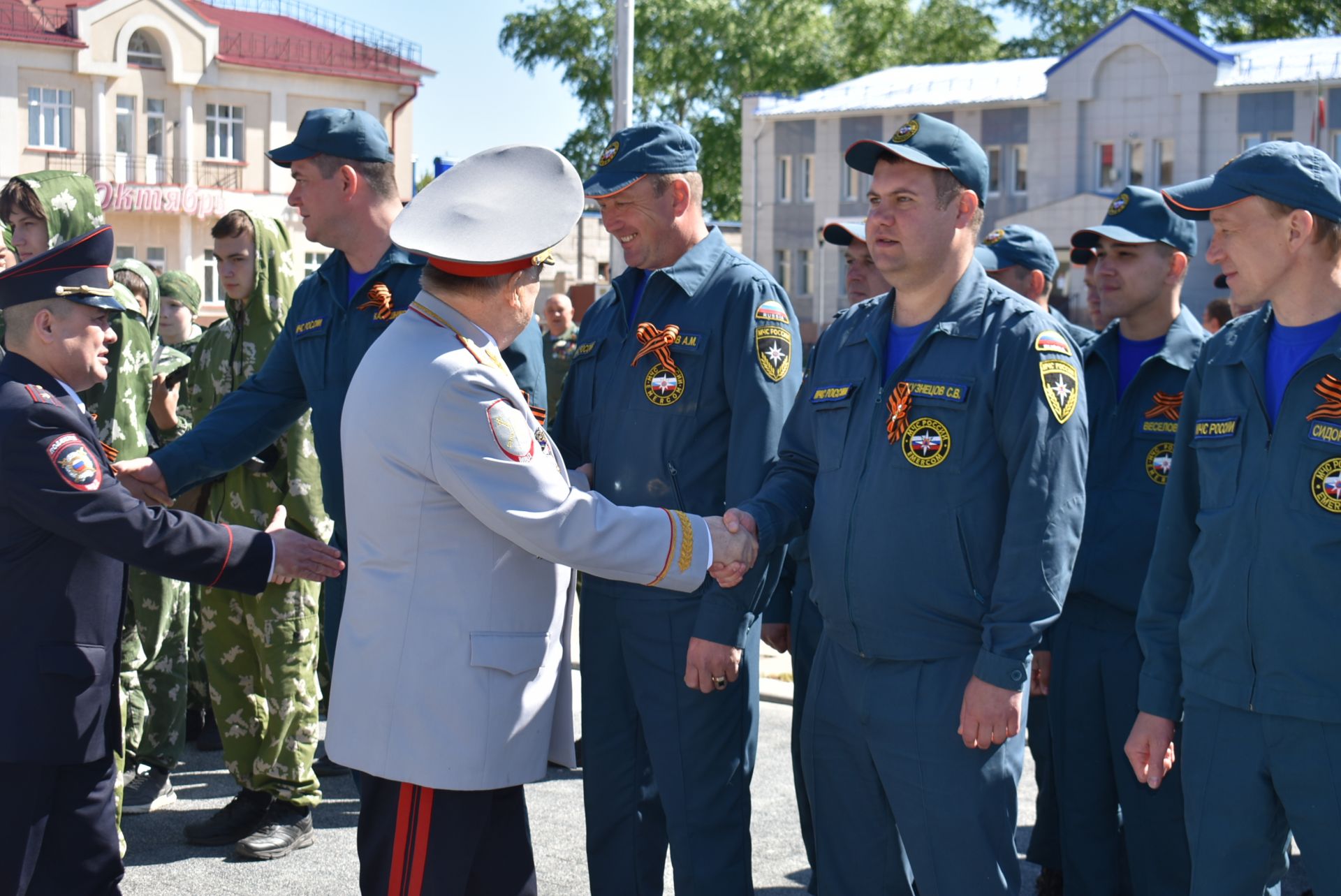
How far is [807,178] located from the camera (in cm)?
4591

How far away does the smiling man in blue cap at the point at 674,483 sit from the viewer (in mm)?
4227

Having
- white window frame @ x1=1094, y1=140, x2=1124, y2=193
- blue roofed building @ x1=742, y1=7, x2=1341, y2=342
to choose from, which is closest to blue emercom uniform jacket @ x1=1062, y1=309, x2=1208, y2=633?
blue roofed building @ x1=742, y1=7, x2=1341, y2=342

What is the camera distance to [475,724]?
134 inches

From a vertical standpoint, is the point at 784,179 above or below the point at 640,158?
above

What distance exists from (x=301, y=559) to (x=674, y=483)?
109 centimetres

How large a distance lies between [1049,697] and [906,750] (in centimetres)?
152

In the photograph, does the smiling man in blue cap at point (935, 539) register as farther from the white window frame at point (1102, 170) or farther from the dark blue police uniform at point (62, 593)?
the white window frame at point (1102, 170)

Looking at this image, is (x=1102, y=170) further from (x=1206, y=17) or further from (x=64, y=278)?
(x=64, y=278)

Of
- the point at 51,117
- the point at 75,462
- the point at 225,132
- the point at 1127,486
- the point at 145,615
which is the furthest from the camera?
the point at 225,132

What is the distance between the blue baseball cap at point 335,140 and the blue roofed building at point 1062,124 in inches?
1325

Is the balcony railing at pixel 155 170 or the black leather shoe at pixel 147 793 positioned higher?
the balcony railing at pixel 155 170

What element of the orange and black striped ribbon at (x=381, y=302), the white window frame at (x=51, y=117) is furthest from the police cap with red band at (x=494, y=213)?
the white window frame at (x=51, y=117)

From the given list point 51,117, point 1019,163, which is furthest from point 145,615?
point 1019,163

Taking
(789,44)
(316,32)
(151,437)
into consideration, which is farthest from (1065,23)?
(151,437)
